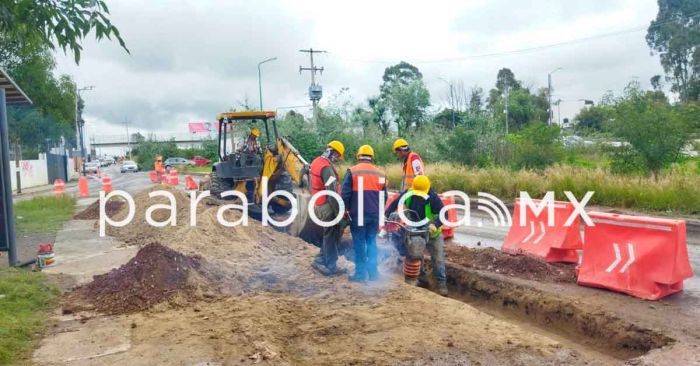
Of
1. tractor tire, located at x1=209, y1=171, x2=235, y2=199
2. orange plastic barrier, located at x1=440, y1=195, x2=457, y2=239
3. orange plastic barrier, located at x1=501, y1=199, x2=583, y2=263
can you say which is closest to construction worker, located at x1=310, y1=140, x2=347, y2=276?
orange plastic barrier, located at x1=501, y1=199, x2=583, y2=263

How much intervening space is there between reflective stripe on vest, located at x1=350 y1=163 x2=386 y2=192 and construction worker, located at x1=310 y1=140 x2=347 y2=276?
0.44 m

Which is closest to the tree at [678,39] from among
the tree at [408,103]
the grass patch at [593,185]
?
the tree at [408,103]

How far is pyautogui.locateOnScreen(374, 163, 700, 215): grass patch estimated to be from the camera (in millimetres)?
14047

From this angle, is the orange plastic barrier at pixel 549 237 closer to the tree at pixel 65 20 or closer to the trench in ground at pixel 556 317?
the trench in ground at pixel 556 317

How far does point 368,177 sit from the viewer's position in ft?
25.7

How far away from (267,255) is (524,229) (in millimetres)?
4258

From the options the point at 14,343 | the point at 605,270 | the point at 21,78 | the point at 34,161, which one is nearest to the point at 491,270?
the point at 605,270

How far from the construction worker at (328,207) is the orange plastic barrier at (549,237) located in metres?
3.02

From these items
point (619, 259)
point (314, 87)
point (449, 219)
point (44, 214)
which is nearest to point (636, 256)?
point (619, 259)

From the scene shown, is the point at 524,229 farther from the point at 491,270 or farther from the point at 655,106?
the point at 655,106

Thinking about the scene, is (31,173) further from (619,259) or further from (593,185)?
(619,259)

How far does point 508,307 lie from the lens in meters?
7.65

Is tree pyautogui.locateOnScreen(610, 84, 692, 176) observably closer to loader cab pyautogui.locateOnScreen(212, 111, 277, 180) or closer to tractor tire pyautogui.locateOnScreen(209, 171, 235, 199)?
loader cab pyautogui.locateOnScreen(212, 111, 277, 180)

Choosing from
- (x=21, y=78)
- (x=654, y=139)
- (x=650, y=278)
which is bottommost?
(x=650, y=278)
